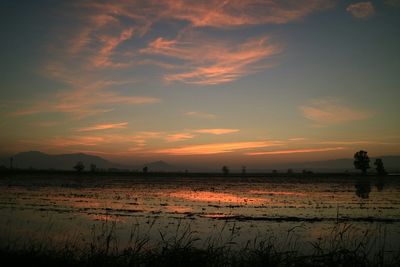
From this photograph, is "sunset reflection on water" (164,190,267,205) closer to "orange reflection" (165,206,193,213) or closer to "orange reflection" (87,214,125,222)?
"orange reflection" (165,206,193,213)

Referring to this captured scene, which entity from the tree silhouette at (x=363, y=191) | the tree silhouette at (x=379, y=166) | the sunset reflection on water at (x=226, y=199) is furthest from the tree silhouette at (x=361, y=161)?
the sunset reflection on water at (x=226, y=199)

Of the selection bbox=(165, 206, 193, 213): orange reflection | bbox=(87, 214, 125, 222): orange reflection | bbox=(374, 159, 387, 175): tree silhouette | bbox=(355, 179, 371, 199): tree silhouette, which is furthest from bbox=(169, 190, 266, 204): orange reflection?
bbox=(374, 159, 387, 175): tree silhouette

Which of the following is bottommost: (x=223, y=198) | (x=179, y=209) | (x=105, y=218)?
(x=223, y=198)

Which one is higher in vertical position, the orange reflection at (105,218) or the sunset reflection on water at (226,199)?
the orange reflection at (105,218)

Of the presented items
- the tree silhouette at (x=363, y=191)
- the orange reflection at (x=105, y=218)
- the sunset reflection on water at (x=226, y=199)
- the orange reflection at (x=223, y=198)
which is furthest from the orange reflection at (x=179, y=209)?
the tree silhouette at (x=363, y=191)

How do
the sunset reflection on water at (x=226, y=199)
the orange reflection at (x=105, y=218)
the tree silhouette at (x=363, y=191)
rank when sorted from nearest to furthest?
the orange reflection at (x=105, y=218)
the sunset reflection on water at (x=226, y=199)
the tree silhouette at (x=363, y=191)

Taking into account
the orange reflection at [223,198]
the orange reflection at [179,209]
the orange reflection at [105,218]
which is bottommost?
the orange reflection at [223,198]

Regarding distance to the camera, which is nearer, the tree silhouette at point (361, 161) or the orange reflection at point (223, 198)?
the orange reflection at point (223, 198)

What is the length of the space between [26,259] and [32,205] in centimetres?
2049

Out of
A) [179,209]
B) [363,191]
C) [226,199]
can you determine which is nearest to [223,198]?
[226,199]

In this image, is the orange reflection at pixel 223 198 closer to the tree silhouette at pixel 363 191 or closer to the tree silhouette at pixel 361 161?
the tree silhouette at pixel 363 191

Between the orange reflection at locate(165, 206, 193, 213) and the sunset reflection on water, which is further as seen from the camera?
the sunset reflection on water

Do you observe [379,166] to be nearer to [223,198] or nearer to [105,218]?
[223,198]

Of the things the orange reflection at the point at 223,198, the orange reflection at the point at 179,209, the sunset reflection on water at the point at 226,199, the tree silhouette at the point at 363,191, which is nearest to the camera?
the orange reflection at the point at 179,209
